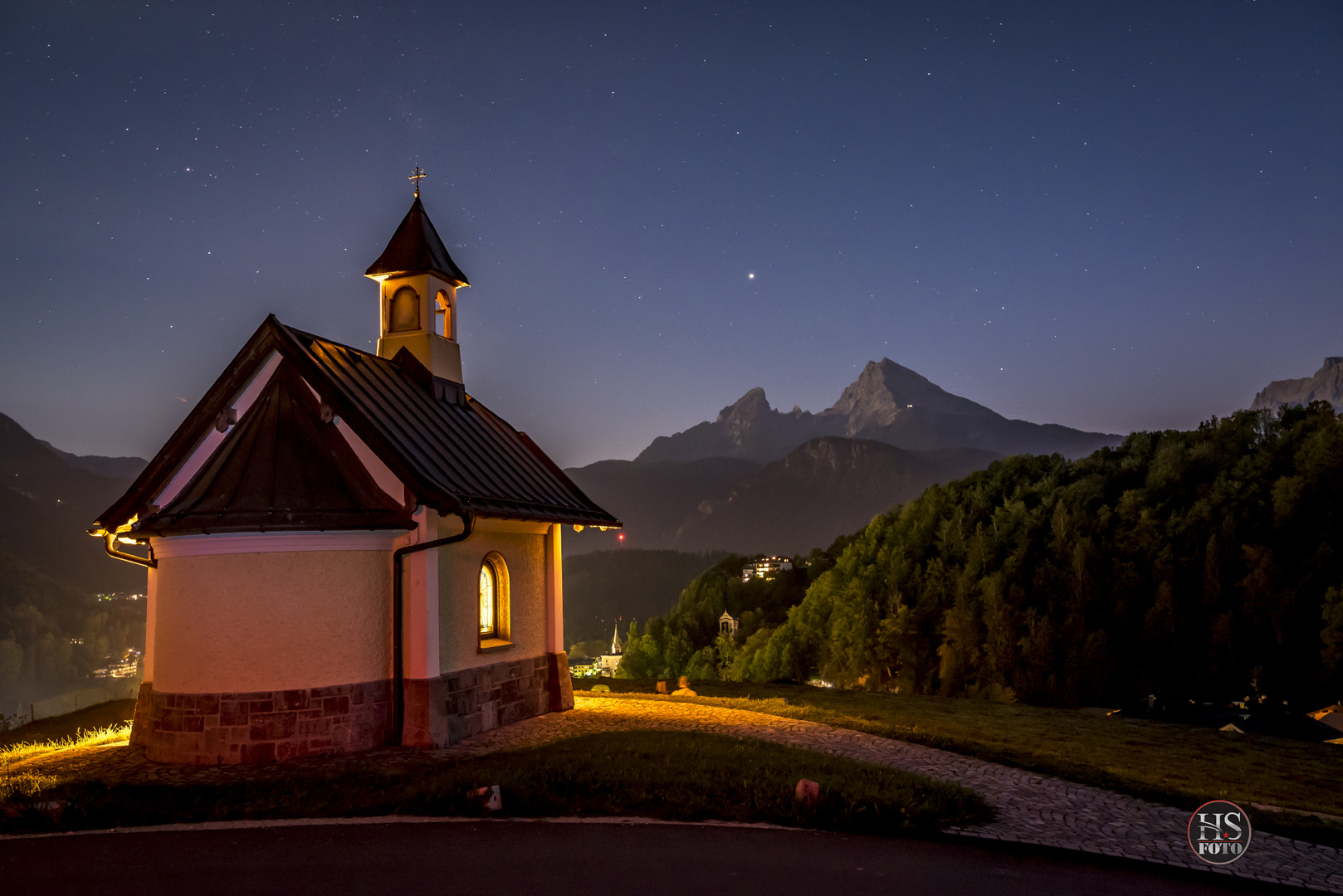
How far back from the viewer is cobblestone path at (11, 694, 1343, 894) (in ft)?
26.2

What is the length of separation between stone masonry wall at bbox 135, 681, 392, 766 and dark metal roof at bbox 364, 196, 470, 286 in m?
9.29

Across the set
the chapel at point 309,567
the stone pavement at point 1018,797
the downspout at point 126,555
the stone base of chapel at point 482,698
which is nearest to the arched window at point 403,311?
the chapel at point 309,567

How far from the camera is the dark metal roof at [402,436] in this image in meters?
13.3

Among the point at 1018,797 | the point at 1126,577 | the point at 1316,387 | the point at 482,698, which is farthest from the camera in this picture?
the point at 1316,387

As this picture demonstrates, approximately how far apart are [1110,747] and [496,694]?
11231 millimetres

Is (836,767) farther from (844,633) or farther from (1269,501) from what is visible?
(844,633)

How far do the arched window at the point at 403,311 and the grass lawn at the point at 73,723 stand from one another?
34.0ft

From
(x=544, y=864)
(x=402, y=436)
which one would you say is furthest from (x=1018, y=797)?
(x=402, y=436)

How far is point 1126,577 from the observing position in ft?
94.3

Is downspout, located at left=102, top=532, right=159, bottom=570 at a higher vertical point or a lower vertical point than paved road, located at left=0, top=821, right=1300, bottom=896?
higher

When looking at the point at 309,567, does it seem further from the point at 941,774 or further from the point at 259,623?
the point at 941,774

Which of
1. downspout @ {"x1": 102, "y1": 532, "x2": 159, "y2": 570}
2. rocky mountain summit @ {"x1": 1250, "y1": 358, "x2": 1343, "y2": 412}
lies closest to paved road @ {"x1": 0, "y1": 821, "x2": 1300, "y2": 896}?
downspout @ {"x1": 102, "y1": 532, "x2": 159, "y2": 570}

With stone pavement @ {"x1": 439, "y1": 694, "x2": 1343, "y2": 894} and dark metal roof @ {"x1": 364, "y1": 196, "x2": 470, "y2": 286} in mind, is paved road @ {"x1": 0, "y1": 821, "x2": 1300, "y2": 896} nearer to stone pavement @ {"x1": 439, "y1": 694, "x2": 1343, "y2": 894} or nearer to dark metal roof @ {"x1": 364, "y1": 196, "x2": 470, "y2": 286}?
stone pavement @ {"x1": 439, "y1": 694, "x2": 1343, "y2": 894}
